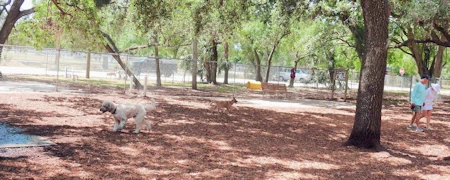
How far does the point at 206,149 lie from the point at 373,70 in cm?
372

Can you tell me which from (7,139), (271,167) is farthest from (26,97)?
(271,167)

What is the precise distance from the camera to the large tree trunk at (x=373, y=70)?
8.44 metres

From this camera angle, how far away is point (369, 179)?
6266mm

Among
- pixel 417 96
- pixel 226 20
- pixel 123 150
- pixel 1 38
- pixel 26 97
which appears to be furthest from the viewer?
pixel 1 38

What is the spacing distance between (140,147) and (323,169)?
326 centimetres

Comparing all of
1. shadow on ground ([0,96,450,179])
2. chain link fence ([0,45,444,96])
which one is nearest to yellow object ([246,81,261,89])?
chain link fence ([0,45,444,96])

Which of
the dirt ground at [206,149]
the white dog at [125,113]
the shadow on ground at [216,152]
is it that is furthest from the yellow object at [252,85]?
the white dog at [125,113]

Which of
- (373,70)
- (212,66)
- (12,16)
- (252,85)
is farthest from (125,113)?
A: (212,66)

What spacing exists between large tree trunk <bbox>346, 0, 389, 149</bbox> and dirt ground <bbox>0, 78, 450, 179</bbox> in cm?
56

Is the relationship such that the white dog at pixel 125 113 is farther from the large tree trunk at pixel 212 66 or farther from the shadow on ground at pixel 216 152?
the large tree trunk at pixel 212 66

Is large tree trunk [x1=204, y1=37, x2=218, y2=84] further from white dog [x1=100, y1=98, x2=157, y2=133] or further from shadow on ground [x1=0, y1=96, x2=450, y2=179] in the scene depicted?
white dog [x1=100, y1=98, x2=157, y2=133]

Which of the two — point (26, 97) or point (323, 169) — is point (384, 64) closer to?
point (323, 169)

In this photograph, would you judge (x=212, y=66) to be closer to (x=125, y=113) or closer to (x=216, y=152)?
(x=125, y=113)

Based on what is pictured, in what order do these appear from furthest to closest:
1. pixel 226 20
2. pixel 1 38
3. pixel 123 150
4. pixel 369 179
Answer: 1. pixel 1 38
2. pixel 226 20
3. pixel 123 150
4. pixel 369 179
